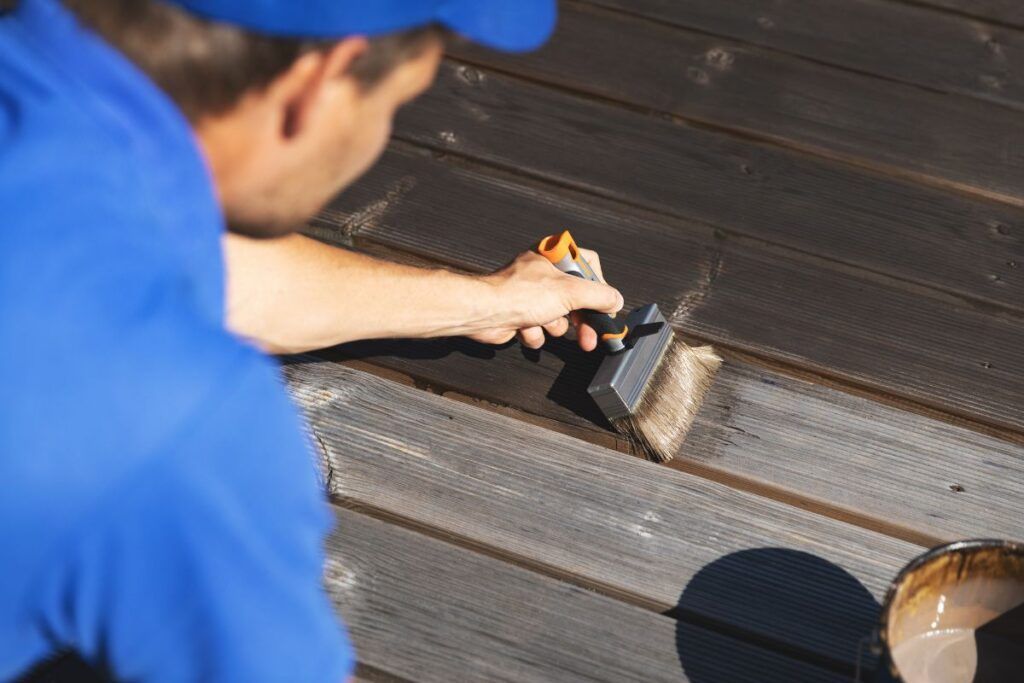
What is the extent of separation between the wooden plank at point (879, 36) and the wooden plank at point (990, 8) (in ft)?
0.09

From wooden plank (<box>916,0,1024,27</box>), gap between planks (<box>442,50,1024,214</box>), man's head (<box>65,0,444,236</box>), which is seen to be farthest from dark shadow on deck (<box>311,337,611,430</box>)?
wooden plank (<box>916,0,1024,27</box>)

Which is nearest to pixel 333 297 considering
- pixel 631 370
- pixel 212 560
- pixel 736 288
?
pixel 631 370

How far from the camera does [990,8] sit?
2320mm


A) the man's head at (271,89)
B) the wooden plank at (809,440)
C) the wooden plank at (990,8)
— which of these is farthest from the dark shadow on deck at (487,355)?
the wooden plank at (990,8)


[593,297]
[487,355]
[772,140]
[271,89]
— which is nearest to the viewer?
[271,89]

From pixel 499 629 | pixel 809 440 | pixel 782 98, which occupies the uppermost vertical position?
pixel 782 98

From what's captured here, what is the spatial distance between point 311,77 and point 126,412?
27 centimetres

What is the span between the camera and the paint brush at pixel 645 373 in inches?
61.9

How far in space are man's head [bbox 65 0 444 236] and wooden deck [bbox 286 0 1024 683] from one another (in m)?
0.66

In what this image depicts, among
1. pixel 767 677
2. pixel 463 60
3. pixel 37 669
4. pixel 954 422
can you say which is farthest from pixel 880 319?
pixel 37 669

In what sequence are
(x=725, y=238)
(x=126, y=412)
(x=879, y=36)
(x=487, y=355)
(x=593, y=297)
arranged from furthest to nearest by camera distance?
(x=879, y=36) → (x=725, y=238) → (x=487, y=355) → (x=593, y=297) → (x=126, y=412)

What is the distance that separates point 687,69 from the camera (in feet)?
7.15

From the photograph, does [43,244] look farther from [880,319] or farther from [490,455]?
[880,319]

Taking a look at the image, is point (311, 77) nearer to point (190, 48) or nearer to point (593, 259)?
point (190, 48)
